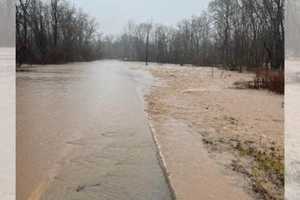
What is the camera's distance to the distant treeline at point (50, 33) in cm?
4772

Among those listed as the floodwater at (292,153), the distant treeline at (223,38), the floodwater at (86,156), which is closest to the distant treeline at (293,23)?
the distant treeline at (223,38)

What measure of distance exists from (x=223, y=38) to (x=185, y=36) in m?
26.5

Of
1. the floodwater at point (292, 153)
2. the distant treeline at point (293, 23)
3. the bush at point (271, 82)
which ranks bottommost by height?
the floodwater at point (292, 153)

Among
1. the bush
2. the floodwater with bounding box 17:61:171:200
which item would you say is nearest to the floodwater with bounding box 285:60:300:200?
the floodwater with bounding box 17:61:171:200

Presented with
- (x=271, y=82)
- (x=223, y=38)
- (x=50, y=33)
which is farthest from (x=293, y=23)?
(x=50, y=33)

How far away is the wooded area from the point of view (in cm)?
3856

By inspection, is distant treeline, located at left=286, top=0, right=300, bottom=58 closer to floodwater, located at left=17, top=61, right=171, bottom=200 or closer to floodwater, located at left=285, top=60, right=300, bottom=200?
floodwater, located at left=285, top=60, right=300, bottom=200

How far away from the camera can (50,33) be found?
206 ft

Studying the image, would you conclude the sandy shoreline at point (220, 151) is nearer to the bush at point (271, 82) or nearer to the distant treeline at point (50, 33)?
the bush at point (271, 82)

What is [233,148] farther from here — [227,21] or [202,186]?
[227,21]

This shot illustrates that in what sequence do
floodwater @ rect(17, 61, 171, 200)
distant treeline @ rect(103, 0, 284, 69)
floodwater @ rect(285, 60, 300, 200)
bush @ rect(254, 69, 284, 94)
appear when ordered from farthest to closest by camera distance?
distant treeline @ rect(103, 0, 284, 69), bush @ rect(254, 69, 284, 94), floodwater @ rect(285, 60, 300, 200), floodwater @ rect(17, 61, 171, 200)

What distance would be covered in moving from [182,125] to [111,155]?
3270mm

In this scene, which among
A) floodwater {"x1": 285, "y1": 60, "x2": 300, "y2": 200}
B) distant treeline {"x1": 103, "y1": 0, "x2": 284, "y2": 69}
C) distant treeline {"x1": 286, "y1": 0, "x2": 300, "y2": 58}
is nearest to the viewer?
floodwater {"x1": 285, "y1": 60, "x2": 300, "y2": 200}

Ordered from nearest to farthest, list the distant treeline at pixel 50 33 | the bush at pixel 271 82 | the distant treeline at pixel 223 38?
the bush at pixel 271 82 → the distant treeline at pixel 223 38 → the distant treeline at pixel 50 33
